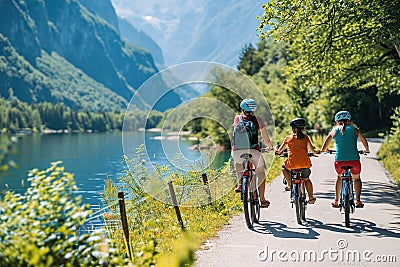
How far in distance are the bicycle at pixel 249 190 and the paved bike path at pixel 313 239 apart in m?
0.22

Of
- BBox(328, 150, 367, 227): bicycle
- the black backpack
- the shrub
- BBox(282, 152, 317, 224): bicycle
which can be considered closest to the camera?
the shrub

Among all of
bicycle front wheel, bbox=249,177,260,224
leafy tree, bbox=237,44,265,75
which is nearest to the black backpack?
bicycle front wheel, bbox=249,177,260,224

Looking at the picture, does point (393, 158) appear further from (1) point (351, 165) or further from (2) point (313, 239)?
(2) point (313, 239)

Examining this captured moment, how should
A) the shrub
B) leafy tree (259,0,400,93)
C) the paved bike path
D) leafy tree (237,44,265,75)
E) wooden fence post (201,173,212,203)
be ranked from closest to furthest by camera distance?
the shrub < the paved bike path < wooden fence post (201,173,212,203) < leafy tree (259,0,400,93) < leafy tree (237,44,265,75)

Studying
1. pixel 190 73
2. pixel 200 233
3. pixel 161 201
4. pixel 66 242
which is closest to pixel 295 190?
pixel 200 233

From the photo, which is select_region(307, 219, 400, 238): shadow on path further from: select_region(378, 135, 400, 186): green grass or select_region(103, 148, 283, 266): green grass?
select_region(378, 135, 400, 186): green grass

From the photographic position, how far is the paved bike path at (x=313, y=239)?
7.16 meters

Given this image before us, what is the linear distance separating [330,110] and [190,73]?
38317 millimetres

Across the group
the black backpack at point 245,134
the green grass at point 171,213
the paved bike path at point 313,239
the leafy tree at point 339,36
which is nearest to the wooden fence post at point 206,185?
the green grass at point 171,213

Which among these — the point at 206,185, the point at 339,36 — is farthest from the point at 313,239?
the point at 339,36

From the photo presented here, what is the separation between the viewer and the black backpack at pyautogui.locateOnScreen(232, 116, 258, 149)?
9320mm

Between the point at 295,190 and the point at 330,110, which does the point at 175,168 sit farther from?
the point at 330,110

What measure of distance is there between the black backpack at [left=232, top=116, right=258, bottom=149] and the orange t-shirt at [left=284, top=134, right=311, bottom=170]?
66 centimetres

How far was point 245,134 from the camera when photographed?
30.7 ft
